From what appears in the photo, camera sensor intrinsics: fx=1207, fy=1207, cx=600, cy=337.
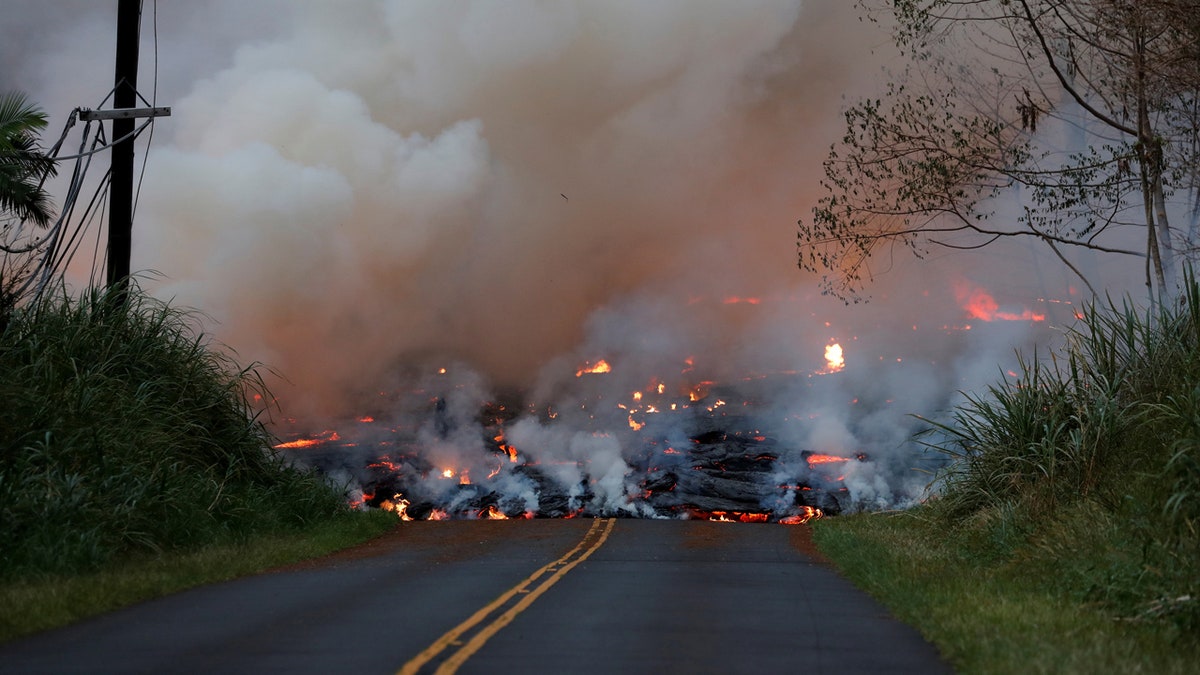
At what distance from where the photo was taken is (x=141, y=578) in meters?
13.1

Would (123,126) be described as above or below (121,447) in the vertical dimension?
above

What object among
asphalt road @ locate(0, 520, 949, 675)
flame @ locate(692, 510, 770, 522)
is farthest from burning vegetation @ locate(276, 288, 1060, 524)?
asphalt road @ locate(0, 520, 949, 675)

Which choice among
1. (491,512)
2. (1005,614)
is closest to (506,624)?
(1005,614)

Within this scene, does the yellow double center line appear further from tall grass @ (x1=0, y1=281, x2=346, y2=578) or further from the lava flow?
the lava flow

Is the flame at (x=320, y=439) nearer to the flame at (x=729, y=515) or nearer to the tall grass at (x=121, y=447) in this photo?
the flame at (x=729, y=515)

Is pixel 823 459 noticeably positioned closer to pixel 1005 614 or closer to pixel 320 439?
pixel 320 439

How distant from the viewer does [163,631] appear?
10227 mm

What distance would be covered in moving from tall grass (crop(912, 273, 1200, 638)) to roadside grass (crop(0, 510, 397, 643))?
9.30 m

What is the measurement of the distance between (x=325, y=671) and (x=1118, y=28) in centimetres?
1800

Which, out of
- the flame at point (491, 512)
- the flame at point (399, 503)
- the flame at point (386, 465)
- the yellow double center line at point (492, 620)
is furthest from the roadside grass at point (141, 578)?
the flame at point (386, 465)

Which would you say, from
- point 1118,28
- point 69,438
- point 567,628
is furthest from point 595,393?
point 567,628

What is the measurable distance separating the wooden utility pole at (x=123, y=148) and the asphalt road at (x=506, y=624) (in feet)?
24.7

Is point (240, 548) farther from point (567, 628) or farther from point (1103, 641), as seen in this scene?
point (1103, 641)

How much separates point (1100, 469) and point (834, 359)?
31308 mm
